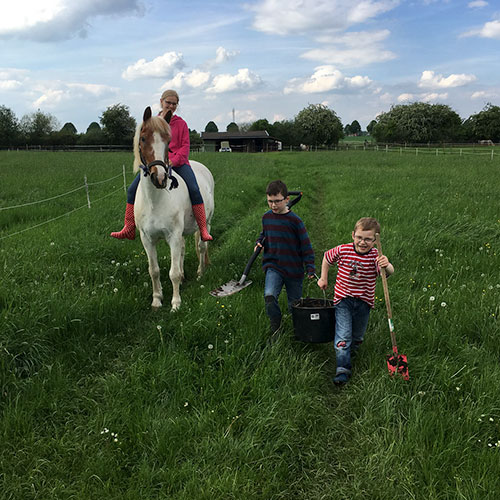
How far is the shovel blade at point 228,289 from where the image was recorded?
5.11 m

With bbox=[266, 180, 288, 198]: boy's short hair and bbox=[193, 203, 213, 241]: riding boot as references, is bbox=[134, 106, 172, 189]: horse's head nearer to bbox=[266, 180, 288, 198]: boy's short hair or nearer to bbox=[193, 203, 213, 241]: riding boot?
bbox=[266, 180, 288, 198]: boy's short hair

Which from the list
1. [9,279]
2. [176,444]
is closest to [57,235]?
[9,279]

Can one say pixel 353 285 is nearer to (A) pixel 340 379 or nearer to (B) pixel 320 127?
(A) pixel 340 379

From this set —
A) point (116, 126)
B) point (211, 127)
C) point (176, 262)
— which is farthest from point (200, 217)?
point (211, 127)

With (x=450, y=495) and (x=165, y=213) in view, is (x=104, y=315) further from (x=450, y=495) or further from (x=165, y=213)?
(x=450, y=495)

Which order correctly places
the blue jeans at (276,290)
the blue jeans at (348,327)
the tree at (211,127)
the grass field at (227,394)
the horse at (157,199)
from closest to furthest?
the grass field at (227,394), the blue jeans at (348,327), the blue jeans at (276,290), the horse at (157,199), the tree at (211,127)

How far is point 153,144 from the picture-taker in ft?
14.5

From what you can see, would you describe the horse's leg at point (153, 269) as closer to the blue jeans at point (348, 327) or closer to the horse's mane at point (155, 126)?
the horse's mane at point (155, 126)

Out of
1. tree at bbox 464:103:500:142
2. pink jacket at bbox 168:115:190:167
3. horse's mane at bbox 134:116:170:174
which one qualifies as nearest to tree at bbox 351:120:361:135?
tree at bbox 464:103:500:142

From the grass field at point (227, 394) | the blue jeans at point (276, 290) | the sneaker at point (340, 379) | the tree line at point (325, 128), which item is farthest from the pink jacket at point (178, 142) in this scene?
the tree line at point (325, 128)

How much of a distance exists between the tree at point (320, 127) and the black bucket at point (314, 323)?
80.9m

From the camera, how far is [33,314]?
403 cm

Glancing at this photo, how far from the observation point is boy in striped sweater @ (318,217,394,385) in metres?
3.59

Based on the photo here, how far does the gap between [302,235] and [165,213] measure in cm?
195
